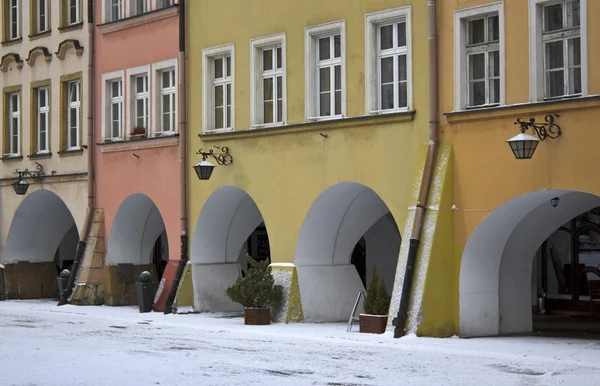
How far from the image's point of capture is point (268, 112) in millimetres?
25188

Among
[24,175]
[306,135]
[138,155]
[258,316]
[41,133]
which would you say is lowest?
[258,316]

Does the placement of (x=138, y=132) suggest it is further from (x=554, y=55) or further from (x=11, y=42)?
(x=554, y=55)

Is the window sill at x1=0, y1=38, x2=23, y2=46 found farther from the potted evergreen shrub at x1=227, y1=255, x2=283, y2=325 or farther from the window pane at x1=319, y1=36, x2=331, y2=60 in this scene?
the potted evergreen shrub at x1=227, y1=255, x2=283, y2=325

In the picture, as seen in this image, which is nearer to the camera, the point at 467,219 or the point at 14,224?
the point at 467,219

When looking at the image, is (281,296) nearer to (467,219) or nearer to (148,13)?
(467,219)

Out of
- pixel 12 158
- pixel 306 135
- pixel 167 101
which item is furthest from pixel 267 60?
pixel 12 158

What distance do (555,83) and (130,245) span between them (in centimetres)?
1343

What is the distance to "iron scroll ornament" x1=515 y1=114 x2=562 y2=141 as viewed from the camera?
19.2 meters

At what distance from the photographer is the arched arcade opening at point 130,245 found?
29594 millimetres

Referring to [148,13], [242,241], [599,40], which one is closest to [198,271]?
[242,241]

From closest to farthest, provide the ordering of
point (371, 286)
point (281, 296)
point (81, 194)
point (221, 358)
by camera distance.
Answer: point (221, 358) < point (371, 286) < point (281, 296) < point (81, 194)

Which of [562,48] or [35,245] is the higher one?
[562,48]

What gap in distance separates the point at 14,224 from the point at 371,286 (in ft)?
48.6

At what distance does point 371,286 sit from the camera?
21.3 meters
